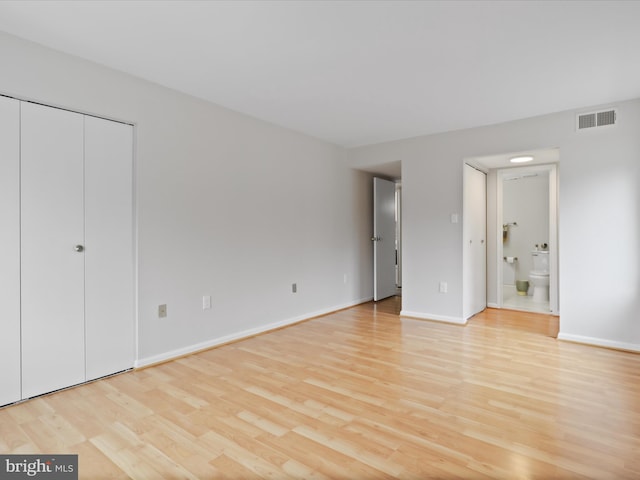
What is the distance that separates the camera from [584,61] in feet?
8.78

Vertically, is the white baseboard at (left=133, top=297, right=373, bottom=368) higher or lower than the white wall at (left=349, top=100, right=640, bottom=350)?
lower

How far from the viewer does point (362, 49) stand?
2.51m

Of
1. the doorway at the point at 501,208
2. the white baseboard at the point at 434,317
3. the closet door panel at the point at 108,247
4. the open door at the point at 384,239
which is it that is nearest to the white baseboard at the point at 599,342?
the white baseboard at the point at 434,317

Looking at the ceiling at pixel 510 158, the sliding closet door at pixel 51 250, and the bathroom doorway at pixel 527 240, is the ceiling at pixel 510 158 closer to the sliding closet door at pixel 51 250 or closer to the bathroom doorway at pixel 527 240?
the bathroom doorway at pixel 527 240

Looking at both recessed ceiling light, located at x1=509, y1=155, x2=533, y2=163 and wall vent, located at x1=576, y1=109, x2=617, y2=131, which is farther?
recessed ceiling light, located at x1=509, y1=155, x2=533, y2=163

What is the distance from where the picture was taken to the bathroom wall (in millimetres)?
6754

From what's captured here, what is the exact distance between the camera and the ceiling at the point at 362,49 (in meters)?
2.08

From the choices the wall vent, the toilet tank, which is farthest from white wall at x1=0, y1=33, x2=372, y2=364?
the toilet tank

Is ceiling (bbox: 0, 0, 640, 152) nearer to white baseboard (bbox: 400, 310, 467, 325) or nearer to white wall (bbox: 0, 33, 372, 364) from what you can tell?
white wall (bbox: 0, 33, 372, 364)

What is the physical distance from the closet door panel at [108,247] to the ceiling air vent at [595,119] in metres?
4.20

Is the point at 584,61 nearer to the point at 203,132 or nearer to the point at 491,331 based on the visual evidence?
the point at 491,331

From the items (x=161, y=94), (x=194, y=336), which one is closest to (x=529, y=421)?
(x=194, y=336)

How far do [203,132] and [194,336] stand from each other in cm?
192

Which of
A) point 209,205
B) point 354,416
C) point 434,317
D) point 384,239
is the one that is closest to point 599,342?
point 434,317
